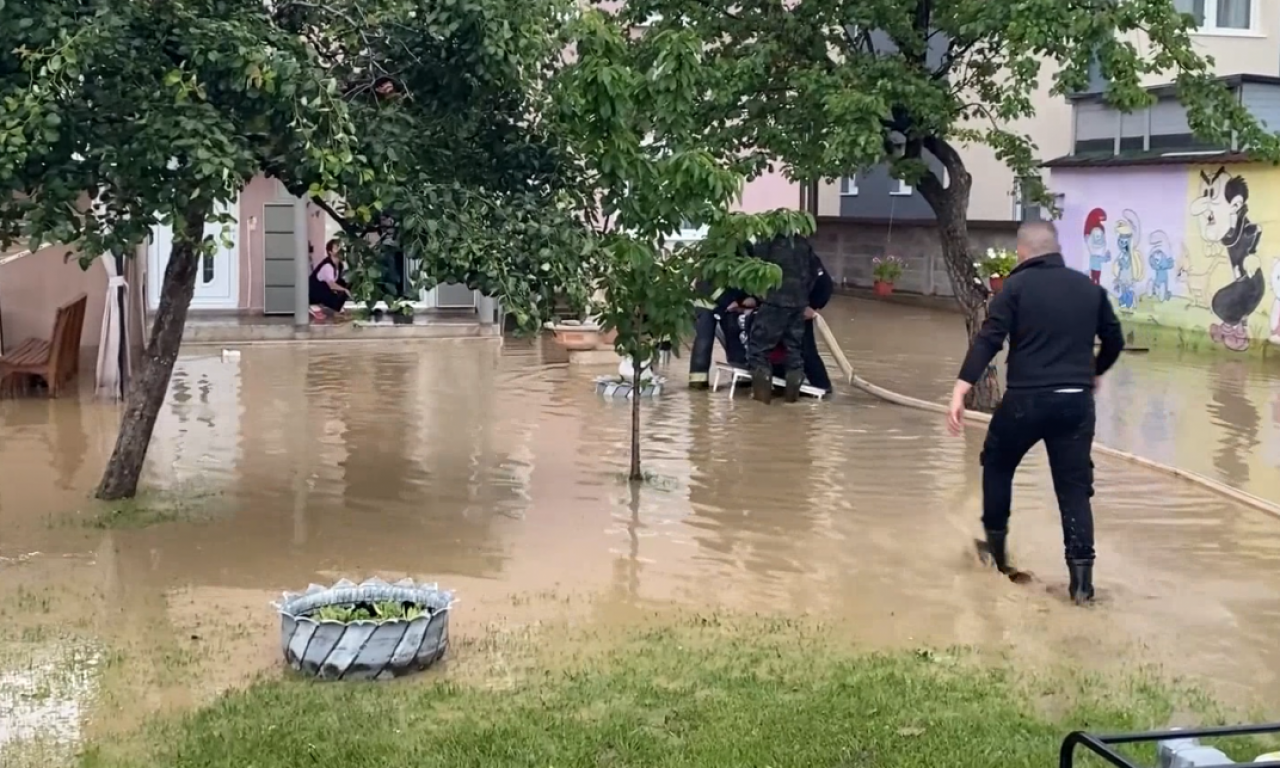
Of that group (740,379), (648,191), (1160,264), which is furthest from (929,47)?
(1160,264)

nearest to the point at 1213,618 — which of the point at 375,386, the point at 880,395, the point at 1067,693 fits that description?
the point at 1067,693

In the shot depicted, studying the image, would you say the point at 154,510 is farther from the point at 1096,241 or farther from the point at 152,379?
the point at 1096,241

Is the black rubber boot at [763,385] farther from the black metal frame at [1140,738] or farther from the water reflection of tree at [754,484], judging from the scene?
the black metal frame at [1140,738]

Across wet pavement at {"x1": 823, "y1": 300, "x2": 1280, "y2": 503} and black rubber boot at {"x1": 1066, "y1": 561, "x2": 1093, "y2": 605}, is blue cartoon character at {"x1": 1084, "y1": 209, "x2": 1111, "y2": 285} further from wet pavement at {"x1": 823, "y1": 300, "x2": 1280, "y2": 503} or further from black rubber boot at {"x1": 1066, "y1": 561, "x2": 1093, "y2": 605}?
black rubber boot at {"x1": 1066, "y1": 561, "x2": 1093, "y2": 605}

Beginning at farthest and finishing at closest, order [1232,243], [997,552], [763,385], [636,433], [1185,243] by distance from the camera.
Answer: [1185,243], [1232,243], [763,385], [636,433], [997,552]

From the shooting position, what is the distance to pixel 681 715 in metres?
5.34

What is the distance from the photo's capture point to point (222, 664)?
237 inches

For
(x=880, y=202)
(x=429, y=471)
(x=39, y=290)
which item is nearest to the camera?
(x=429, y=471)

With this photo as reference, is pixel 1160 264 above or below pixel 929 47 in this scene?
below

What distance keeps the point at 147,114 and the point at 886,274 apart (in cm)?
2245

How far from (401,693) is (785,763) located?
5.04 ft

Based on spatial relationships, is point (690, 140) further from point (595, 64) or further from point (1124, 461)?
point (1124, 461)

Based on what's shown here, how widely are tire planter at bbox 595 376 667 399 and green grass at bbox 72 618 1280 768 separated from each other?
781 cm

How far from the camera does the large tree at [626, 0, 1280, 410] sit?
11625 millimetres
